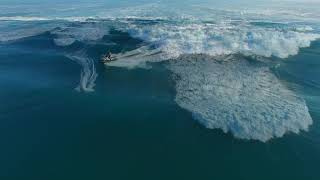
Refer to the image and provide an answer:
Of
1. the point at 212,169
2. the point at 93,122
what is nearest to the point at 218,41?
the point at 93,122

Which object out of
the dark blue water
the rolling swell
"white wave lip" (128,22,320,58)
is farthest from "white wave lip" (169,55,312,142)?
"white wave lip" (128,22,320,58)

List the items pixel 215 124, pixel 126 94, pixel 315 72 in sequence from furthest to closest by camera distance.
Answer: pixel 315 72
pixel 126 94
pixel 215 124

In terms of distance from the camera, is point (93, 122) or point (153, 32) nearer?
point (93, 122)

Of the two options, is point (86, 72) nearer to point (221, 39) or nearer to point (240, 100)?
point (240, 100)

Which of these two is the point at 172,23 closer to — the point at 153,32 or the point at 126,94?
the point at 153,32

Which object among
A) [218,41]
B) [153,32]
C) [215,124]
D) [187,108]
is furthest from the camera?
[153,32]

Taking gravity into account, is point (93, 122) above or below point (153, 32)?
below
